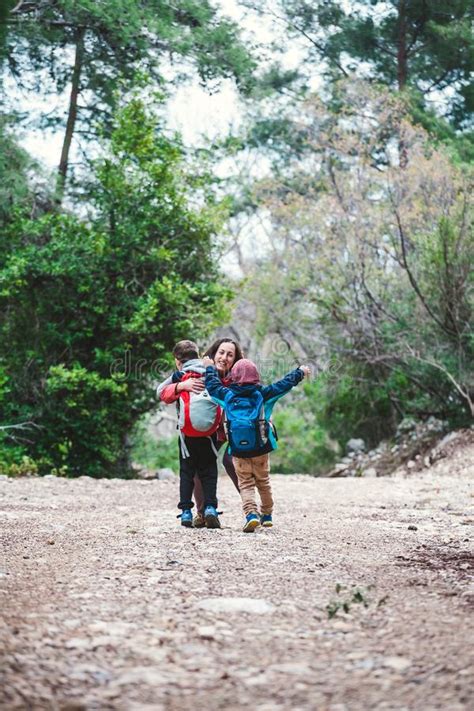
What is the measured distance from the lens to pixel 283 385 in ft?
17.4

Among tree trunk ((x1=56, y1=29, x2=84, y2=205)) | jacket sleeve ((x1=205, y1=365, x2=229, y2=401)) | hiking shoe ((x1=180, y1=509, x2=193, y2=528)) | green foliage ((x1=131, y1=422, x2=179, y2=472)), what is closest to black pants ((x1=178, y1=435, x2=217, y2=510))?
hiking shoe ((x1=180, y1=509, x2=193, y2=528))

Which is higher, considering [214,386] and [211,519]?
[214,386]

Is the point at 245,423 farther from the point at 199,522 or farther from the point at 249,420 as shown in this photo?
the point at 199,522

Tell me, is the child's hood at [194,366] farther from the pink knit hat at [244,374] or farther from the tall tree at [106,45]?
the tall tree at [106,45]

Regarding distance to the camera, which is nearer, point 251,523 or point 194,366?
point 251,523

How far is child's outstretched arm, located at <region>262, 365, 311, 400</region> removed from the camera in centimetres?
525

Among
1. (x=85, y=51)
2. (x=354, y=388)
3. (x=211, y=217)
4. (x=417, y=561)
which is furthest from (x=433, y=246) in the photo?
(x=417, y=561)

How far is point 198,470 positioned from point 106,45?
10.5 m

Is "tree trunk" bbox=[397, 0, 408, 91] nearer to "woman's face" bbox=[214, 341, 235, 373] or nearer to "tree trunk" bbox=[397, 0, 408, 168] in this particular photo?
"tree trunk" bbox=[397, 0, 408, 168]

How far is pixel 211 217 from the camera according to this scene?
12797 mm

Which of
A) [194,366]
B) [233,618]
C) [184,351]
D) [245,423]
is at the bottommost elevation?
[233,618]

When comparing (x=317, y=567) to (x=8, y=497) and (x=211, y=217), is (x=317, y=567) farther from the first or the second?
(x=211, y=217)

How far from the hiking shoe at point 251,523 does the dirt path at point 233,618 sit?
8 cm

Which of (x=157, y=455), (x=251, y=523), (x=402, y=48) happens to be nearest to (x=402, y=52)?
(x=402, y=48)
